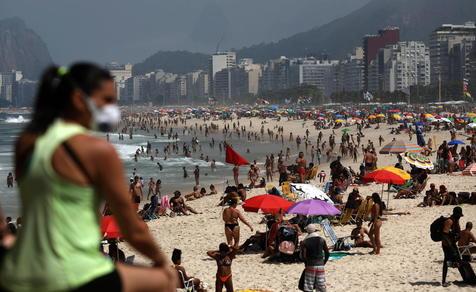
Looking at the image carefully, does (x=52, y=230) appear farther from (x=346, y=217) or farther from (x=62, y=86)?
(x=346, y=217)

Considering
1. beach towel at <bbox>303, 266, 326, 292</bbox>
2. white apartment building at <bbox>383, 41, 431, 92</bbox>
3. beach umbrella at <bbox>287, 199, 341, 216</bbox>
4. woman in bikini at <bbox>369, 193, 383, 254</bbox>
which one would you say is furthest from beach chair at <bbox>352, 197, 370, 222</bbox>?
white apartment building at <bbox>383, 41, 431, 92</bbox>

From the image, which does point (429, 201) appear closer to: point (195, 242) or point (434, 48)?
point (195, 242)

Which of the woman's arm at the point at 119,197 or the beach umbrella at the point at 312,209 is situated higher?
the woman's arm at the point at 119,197

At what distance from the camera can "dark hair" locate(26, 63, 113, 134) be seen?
5.96ft

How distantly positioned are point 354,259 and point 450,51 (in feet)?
547

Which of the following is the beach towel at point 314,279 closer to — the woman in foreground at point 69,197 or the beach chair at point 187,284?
the beach chair at point 187,284

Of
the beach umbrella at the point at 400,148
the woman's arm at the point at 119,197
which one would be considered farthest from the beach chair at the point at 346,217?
the woman's arm at the point at 119,197

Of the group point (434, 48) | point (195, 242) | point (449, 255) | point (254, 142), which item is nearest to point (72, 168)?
point (449, 255)

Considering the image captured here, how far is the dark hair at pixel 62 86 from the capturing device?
5.96 feet

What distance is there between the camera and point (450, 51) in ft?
555

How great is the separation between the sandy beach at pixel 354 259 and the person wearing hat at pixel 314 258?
5.72 feet

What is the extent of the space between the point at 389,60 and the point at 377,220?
17869cm

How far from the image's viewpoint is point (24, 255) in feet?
5.69

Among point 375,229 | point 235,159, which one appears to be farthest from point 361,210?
point 235,159
